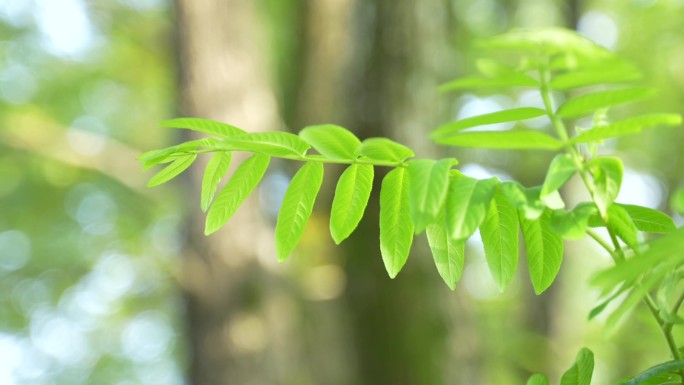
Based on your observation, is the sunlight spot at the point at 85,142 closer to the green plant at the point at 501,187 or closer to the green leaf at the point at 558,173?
the green plant at the point at 501,187

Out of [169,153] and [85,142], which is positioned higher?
[85,142]

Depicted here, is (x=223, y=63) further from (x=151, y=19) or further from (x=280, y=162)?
(x=151, y=19)

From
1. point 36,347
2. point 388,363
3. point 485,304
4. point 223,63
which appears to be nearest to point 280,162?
point 223,63

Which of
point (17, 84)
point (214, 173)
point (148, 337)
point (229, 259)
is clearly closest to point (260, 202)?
point (229, 259)

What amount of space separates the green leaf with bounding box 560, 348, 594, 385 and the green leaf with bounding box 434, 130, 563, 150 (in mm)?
238

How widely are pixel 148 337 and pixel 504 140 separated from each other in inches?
502

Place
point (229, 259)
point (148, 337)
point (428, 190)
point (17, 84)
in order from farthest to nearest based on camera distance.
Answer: point (148, 337) → point (17, 84) → point (229, 259) → point (428, 190)

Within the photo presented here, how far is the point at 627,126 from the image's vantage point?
2.09 ft

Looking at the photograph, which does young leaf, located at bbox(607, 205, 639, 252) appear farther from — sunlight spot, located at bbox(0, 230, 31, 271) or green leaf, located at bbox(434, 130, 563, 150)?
sunlight spot, located at bbox(0, 230, 31, 271)

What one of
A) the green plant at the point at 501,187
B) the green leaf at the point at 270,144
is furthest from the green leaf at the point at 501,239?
the green leaf at the point at 270,144

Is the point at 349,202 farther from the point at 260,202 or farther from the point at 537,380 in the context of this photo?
the point at 260,202

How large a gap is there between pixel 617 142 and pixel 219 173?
8.31 metres

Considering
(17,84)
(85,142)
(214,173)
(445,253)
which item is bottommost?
(445,253)

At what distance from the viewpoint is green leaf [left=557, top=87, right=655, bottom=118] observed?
25.4 inches
